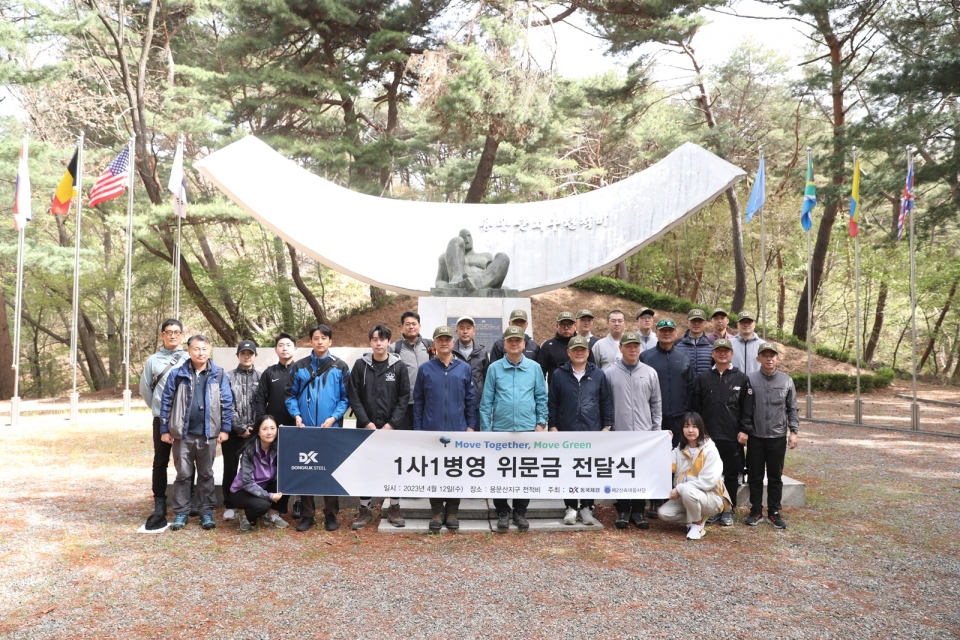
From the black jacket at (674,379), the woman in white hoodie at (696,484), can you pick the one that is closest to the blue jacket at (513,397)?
the black jacket at (674,379)

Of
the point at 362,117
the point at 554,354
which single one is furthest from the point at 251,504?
the point at 362,117

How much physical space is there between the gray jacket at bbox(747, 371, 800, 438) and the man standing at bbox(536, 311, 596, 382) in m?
1.15

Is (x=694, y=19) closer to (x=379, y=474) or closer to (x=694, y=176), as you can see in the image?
(x=694, y=176)

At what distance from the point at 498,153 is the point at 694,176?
26.9 ft

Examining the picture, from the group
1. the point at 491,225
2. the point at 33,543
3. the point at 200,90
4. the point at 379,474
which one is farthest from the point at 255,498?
the point at 200,90

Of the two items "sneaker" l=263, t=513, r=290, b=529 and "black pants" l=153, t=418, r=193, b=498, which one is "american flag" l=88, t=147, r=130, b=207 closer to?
"black pants" l=153, t=418, r=193, b=498

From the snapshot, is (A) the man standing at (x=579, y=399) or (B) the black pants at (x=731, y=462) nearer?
(A) the man standing at (x=579, y=399)

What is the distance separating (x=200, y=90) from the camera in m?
13.7

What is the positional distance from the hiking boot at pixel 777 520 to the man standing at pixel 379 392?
2391 mm

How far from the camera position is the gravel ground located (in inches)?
109

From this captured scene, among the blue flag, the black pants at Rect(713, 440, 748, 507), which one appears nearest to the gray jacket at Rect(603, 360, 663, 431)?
the black pants at Rect(713, 440, 748, 507)

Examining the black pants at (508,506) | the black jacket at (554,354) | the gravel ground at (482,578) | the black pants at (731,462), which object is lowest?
the gravel ground at (482,578)

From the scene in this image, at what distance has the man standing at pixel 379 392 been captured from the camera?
423cm

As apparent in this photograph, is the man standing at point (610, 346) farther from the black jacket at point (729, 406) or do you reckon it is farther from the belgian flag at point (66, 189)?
the belgian flag at point (66, 189)
